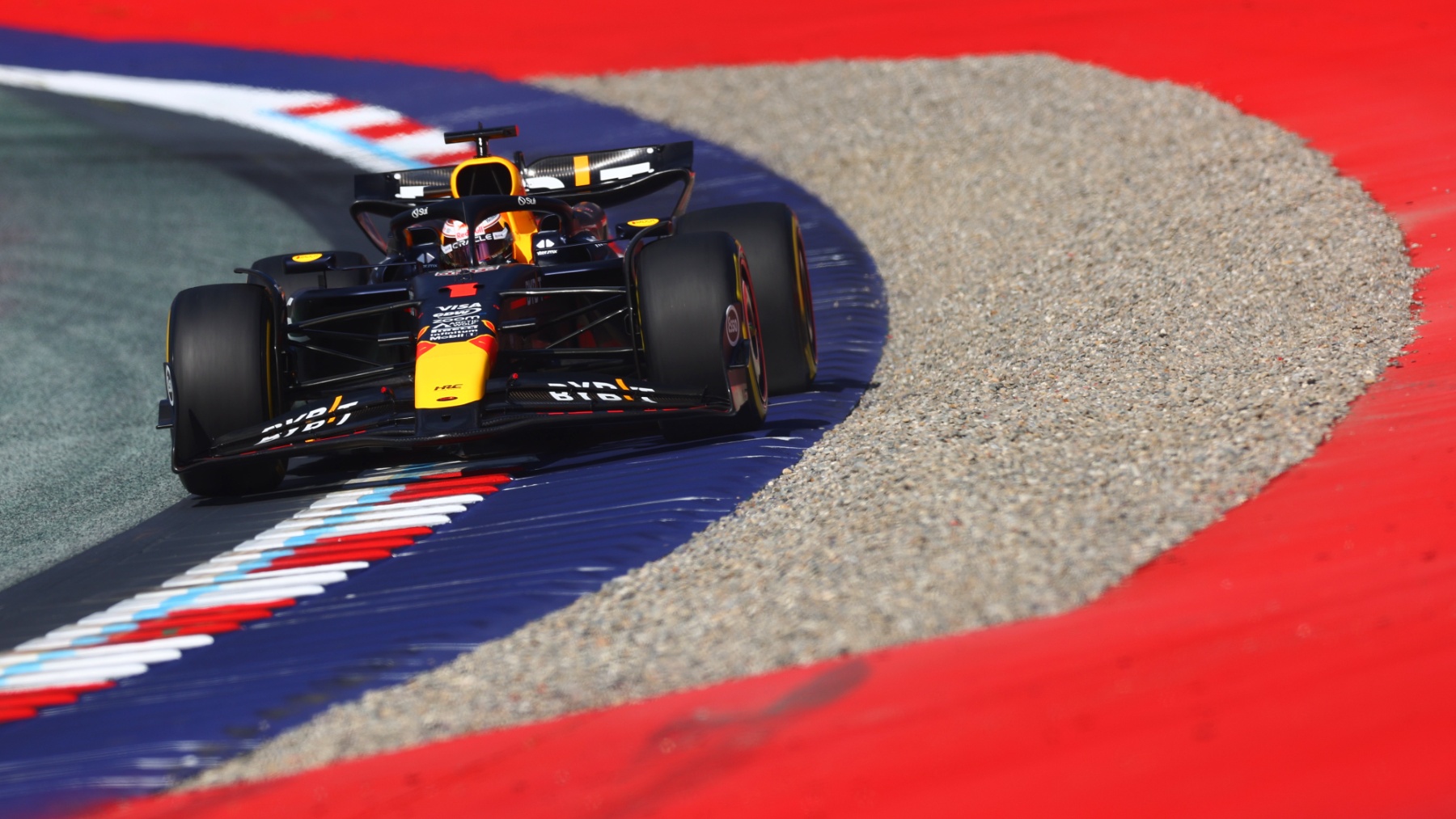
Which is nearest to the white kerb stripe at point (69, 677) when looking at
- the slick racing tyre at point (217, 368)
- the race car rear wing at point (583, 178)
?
the slick racing tyre at point (217, 368)

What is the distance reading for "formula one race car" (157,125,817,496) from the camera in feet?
22.1

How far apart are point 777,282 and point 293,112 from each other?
37.3ft

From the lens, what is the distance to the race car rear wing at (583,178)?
9.57m

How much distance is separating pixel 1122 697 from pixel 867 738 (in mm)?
→ 644

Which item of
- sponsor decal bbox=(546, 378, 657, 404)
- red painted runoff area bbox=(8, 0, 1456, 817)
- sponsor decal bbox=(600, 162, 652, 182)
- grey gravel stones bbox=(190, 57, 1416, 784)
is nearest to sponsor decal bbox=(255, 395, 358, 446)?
sponsor decal bbox=(546, 378, 657, 404)

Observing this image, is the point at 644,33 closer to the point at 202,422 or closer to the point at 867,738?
the point at 202,422

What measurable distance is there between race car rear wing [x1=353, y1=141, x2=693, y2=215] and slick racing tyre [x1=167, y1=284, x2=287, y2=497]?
2.45 meters

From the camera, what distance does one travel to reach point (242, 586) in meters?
6.10

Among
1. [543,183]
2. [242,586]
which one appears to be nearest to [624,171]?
[543,183]

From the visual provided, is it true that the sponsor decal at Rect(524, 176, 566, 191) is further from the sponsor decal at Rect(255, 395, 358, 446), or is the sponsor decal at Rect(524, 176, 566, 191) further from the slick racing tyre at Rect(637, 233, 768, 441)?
the sponsor decal at Rect(255, 395, 358, 446)

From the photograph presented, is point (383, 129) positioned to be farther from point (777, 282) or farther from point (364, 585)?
point (364, 585)

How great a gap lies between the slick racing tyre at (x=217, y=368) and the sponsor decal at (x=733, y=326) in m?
2.11

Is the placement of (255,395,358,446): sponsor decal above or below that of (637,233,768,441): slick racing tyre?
below

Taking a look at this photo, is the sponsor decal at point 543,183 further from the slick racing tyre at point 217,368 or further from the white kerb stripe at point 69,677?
the white kerb stripe at point 69,677
